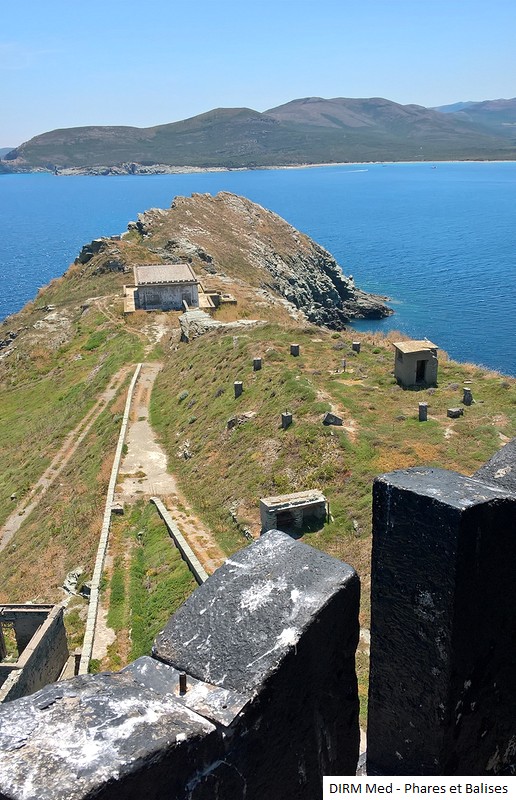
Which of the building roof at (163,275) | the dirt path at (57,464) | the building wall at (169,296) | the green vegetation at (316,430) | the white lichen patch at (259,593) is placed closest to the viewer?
the white lichen patch at (259,593)

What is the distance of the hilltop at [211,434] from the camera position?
77.3 feet

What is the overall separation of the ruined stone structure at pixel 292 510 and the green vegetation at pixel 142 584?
3.07 m

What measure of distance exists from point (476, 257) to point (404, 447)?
11653 cm

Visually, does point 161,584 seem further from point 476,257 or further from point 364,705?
point 476,257

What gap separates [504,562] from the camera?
5430 mm

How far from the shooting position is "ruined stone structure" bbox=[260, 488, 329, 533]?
22344mm

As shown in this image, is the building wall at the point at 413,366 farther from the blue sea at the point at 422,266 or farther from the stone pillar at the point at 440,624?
the blue sea at the point at 422,266

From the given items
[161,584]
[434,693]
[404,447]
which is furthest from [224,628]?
[404,447]

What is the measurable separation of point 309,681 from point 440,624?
1.10 metres

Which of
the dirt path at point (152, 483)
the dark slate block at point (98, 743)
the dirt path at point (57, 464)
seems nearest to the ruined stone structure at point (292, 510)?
the dirt path at point (152, 483)

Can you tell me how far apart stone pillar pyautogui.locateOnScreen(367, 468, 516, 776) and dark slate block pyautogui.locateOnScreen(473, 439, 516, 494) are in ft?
3.40

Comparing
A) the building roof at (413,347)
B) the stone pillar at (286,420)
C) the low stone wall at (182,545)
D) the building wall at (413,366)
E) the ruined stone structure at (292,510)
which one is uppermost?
the building roof at (413,347)

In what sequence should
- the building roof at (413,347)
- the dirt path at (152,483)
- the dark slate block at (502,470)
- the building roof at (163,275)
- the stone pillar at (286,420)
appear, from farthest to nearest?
the building roof at (163,275) → the building roof at (413,347) → the stone pillar at (286,420) → the dirt path at (152,483) → the dark slate block at (502,470)

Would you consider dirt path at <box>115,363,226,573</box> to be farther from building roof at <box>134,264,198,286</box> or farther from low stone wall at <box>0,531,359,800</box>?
building roof at <box>134,264,198,286</box>
